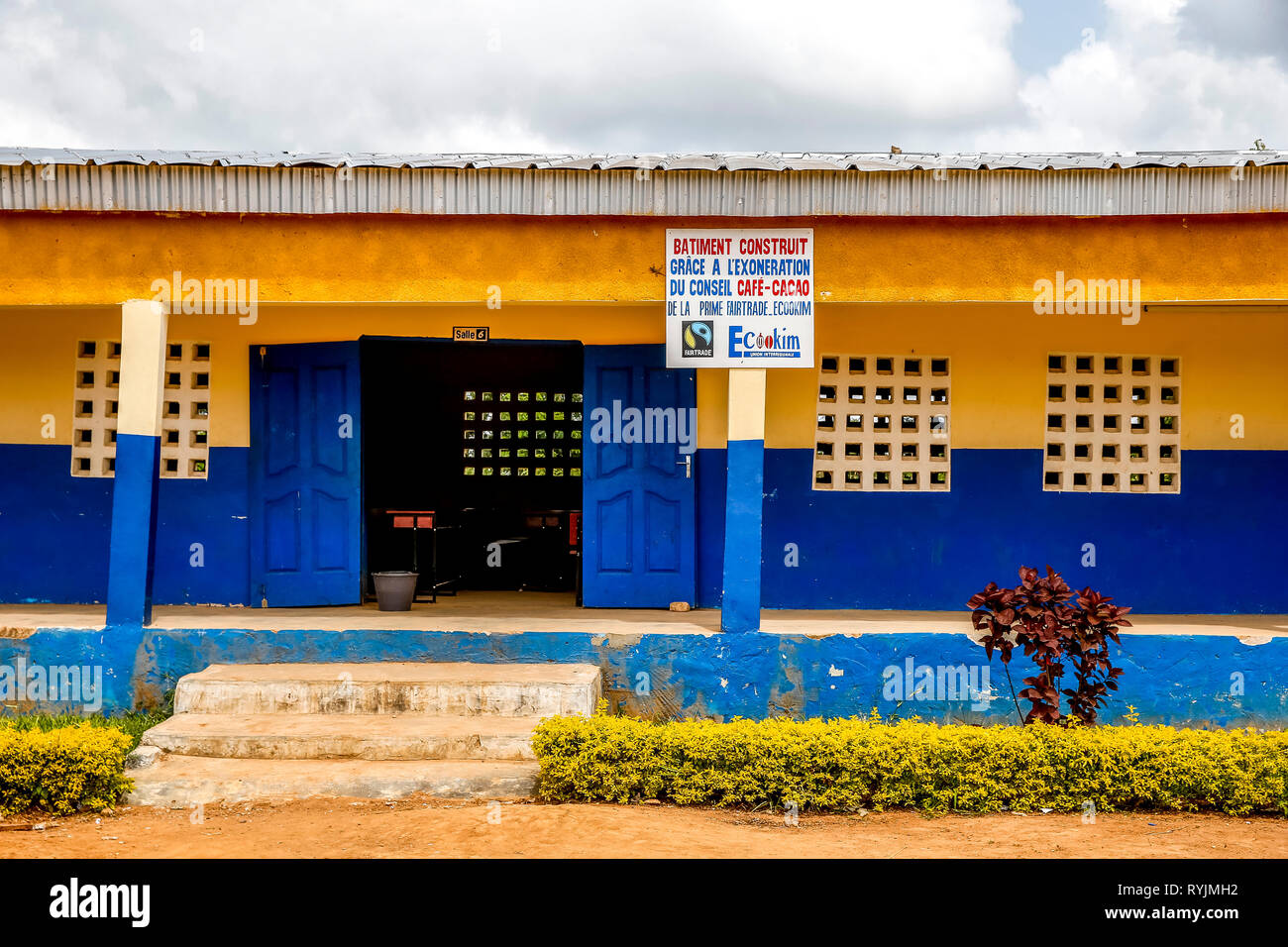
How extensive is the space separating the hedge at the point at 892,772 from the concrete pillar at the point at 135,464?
319 cm

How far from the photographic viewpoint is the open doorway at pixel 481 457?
11.6m

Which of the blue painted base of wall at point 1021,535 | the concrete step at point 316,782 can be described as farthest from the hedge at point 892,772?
the blue painted base of wall at point 1021,535

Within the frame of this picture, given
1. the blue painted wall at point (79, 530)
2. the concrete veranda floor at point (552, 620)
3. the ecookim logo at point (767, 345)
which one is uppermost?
the ecookim logo at point (767, 345)

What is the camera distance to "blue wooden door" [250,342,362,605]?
895 centimetres

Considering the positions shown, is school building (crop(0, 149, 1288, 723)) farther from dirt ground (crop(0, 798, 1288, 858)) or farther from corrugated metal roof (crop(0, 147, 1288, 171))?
dirt ground (crop(0, 798, 1288, 858))

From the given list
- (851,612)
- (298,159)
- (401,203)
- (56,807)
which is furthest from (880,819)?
(298,159)

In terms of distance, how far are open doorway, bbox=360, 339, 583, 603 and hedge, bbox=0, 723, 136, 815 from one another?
200 inches

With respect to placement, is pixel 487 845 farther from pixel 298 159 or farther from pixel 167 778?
pixel 298 159

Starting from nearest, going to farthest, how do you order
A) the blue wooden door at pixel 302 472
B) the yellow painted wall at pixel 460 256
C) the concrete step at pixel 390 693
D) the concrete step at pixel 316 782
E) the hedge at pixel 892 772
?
the concrete step at pixel 316 782
the hedge at pixel 892 772
the concrete step at pixel 390 693
the yellow painted wall at pixel 460 256
the blue wooden door at pixel 302 472

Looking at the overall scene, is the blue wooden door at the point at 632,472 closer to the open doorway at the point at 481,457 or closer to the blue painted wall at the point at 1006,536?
the blue painted wall at the point at 1006,536

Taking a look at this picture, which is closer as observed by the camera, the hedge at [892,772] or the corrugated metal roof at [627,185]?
the hedge at [892,772]

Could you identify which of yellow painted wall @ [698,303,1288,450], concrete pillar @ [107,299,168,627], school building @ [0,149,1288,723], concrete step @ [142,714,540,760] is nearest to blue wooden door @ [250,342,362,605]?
school building @ [0,149,1288,723]

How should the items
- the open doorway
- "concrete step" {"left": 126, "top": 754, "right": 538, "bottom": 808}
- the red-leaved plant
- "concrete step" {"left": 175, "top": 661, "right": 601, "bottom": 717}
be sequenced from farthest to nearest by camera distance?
the open doorway → "concrete step" {"left": 175, "top": 661, "right": 601, "bottom": 717} → the red-leaved plant → "concrete step" {"left": 126, "top": 754, "right": 538, "bottom": 808}

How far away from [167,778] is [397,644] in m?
1.82
